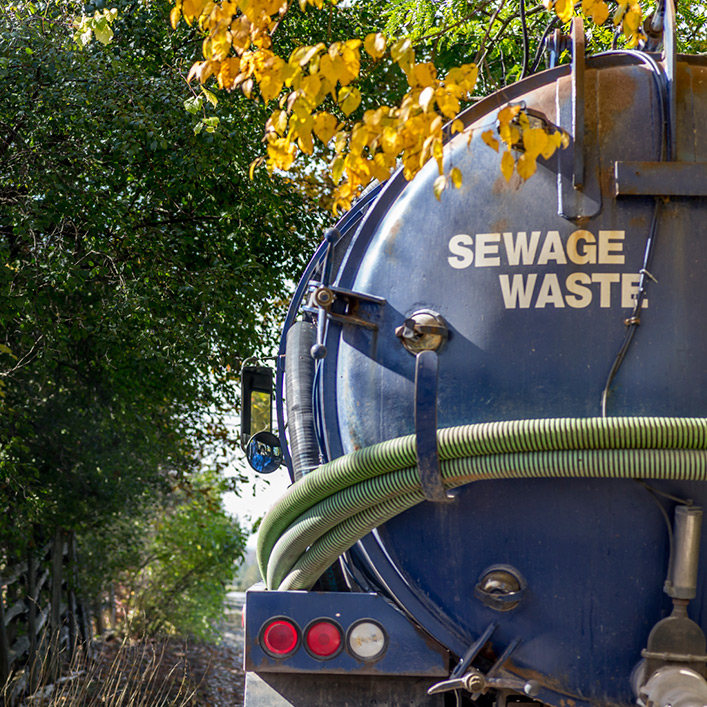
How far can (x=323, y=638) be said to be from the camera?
9.04ft

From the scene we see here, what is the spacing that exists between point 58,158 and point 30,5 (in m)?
1.18

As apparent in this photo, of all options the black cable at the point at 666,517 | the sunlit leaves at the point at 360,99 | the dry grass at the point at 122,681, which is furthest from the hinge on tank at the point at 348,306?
the dry grass at the point at 122,681

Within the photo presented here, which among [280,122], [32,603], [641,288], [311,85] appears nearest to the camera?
[641,288]

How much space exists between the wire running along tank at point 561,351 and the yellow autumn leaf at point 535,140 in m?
0.14

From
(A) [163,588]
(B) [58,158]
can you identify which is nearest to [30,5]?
(B) [58,158]

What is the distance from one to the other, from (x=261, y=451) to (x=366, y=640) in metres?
1.38

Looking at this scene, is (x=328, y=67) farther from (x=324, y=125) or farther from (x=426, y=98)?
(x=426, y=98)

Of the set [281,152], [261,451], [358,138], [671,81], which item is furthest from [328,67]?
[261,451]

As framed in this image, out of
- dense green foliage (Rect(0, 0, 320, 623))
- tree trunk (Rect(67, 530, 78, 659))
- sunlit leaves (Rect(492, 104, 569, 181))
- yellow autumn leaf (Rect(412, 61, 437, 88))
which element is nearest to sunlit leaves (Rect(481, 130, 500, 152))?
sunlit leaves (Rect(492, 104, 569, 181))

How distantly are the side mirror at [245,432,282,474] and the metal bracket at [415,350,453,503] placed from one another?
155cm

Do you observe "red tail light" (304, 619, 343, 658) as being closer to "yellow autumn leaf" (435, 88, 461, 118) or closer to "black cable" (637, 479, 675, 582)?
"black cable" (637, 479, 675, 582)

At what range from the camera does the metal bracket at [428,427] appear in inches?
96.0

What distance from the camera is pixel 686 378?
96.7 inches

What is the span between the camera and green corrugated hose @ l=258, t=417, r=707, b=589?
90.2 inches
